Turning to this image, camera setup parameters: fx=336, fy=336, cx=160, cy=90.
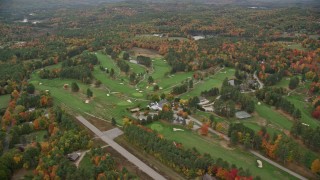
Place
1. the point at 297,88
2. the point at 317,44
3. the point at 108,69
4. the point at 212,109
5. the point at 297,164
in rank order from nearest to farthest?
1. the point at 297,164
2. the point at 212,109
3. the point at 297,88
4. the point at 108,69
5. the point at 317,44

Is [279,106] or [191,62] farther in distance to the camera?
[191,62]

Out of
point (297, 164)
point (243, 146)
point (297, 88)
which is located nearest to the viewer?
point (297, 164)

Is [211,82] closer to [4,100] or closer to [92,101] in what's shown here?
[92,101]

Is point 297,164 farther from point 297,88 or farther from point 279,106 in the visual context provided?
point 297,88

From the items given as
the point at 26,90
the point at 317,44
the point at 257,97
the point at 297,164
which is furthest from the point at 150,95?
the point at 317,44

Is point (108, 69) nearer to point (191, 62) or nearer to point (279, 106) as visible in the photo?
point (191, 62)

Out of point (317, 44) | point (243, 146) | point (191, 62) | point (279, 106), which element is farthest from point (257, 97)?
point (317, 44)

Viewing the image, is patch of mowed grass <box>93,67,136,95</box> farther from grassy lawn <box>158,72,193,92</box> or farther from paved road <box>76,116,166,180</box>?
paved road <box>76,116,166,180</box>
